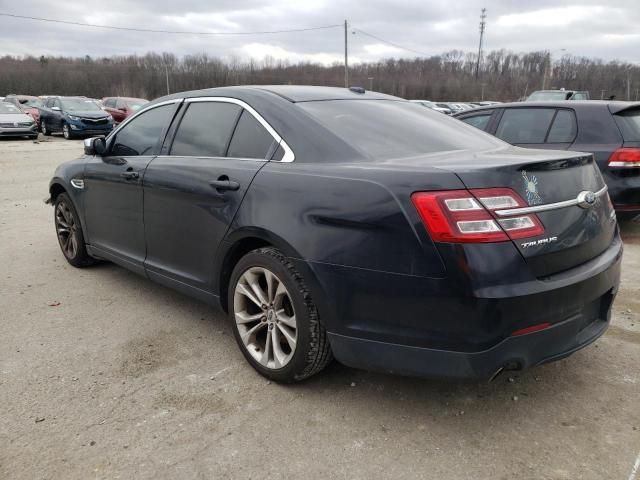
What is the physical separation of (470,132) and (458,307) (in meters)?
1.65

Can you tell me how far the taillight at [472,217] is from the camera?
83.8 inches

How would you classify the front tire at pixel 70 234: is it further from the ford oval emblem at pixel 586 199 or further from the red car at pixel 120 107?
the red car at pixel 120 107

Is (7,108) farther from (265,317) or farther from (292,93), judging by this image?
(265,317)

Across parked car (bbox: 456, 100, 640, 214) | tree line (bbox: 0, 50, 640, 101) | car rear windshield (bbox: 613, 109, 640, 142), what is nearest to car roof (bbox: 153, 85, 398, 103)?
parked car (bbox: 456, 100, 640, 214)

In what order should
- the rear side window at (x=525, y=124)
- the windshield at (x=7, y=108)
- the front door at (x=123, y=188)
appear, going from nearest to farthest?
the front door at (x=123, y=188) → the rear side window at (x=525, y=124) → the windshield at (x=7, y=108)

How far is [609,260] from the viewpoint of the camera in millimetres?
2594

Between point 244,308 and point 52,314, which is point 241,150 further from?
point 52,314

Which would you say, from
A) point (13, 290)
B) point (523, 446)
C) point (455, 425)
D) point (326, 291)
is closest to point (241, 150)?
point (326, 291)

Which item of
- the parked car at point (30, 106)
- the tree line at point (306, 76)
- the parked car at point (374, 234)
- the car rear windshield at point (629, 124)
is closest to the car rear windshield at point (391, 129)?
the parked car at point (374, 234)

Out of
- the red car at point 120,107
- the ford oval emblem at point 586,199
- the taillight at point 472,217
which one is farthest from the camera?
the red car at point 120,107

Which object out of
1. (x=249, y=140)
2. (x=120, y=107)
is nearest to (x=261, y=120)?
(x=249, y=140)

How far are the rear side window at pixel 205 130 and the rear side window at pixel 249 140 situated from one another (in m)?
0.07

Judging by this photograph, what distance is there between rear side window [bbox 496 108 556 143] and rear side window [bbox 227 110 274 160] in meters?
4.17

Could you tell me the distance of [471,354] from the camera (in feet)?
7.15
